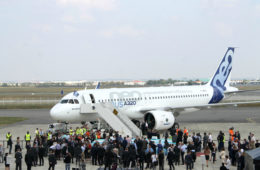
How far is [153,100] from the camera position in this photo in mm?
35781

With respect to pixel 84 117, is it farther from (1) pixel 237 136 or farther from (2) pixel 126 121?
(1) pixel 237 136

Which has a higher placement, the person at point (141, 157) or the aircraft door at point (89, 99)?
the aircraft door at point (89, 99)

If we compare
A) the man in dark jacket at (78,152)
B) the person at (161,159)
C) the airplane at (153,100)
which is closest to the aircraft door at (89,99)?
the airplane at (153,100)

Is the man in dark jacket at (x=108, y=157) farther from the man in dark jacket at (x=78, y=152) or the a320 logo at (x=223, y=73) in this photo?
the a320 logo at (x=223, y=73)

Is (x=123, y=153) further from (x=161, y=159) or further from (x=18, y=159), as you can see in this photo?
(x=18, y=159)

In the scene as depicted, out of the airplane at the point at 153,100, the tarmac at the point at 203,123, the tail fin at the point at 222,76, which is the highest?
the tail fin at the point at 222,76

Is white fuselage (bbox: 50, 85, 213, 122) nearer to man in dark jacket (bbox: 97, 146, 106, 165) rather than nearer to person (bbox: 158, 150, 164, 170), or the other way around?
man in dark jacket (bbox: 97, 146, 106, 165)

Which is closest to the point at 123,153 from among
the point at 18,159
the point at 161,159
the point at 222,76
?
the point at 161,159

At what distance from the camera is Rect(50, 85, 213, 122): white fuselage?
1238 inches

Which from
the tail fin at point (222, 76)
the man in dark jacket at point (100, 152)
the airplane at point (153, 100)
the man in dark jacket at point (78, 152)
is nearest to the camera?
the man in dark jacket at point (100, 152)

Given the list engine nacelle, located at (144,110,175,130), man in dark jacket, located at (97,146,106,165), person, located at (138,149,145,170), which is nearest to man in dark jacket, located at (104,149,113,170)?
man in dark jacket, located at (97,146,106,165)

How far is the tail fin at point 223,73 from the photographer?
42463 millimetres

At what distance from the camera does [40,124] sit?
3906 cm

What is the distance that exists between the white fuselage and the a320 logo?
1525 millimetres
